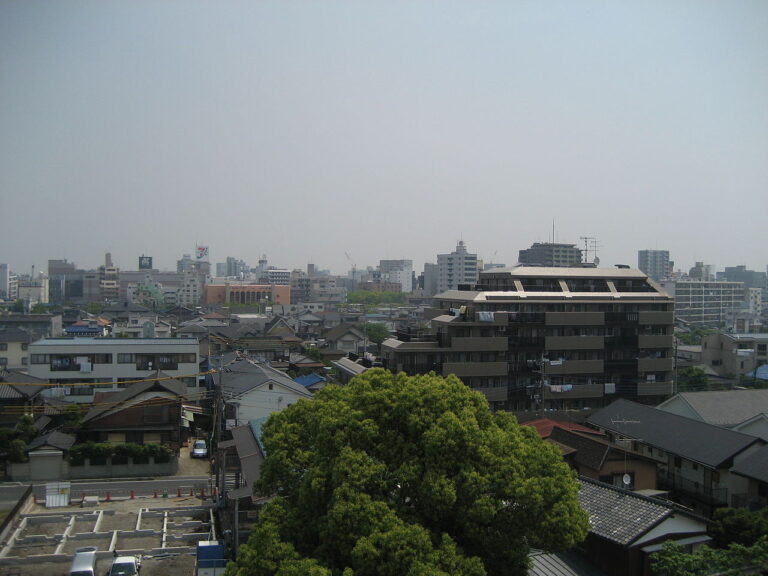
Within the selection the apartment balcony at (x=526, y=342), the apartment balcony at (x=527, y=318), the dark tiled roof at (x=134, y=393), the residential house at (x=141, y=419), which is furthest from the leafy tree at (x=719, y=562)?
the dark tiled roof at (x=134, y=393)

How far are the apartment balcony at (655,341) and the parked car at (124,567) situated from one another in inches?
→ 954

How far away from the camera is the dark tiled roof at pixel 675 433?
64.4 feet

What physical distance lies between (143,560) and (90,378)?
63.8 ft

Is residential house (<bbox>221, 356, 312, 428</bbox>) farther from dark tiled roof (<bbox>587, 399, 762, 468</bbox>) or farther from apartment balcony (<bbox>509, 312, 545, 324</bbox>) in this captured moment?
dark tiled roof (<bbox>587, 399, 762, 468</bbox>)

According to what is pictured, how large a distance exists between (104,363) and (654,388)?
A: 1098 inches

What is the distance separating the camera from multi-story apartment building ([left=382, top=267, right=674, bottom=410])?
28281 mm

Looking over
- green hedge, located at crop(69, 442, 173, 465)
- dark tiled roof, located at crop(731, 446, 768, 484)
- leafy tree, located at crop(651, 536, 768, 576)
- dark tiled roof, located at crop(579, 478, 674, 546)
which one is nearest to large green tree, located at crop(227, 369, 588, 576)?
leafy tree, located at crop(651, 536, 768, 576)

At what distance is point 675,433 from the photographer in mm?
22031

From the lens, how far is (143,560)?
16.7 metres

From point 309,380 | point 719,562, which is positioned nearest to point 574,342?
point 309,380

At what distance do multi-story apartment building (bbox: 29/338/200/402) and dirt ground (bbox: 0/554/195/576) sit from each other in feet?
57.3

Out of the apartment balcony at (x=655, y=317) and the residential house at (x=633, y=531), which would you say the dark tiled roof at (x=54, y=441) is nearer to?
the residential house at (x=633, y=531)

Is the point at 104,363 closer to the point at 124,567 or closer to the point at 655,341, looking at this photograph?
the point at 124,567

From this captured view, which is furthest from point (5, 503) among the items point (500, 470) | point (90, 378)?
point (500, 470)
